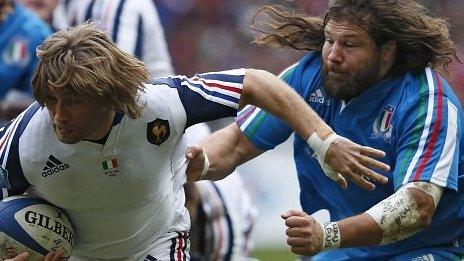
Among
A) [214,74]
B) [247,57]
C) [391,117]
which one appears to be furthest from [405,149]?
[247,57]

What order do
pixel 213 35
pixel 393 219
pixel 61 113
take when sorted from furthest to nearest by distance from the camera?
pixel 213 35 → pixel 393 219 → pixel 61 113

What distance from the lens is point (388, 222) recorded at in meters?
6.11

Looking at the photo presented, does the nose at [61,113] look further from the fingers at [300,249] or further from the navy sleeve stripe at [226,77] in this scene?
the fingers at [300,249]

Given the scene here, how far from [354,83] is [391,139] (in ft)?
1.13

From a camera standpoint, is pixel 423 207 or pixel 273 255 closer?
pixel 423 207

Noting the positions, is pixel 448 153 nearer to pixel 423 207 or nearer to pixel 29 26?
pixel 423 207

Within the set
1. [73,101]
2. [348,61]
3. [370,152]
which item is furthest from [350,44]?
[73,101]

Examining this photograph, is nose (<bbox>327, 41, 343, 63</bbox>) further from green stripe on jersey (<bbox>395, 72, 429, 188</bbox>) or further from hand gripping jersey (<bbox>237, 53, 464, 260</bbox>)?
green stripe on jersey (<bbox>395, 72, 429, 188</bbox>)

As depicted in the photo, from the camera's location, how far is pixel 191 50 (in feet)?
59.8

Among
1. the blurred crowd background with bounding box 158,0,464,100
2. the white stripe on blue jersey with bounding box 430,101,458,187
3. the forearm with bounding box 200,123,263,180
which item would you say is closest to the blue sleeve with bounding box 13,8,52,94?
the forearm with bounding box 200,123,263,180

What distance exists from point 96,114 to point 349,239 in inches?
52.2

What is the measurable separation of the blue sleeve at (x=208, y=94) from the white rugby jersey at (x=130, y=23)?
11.7 feet

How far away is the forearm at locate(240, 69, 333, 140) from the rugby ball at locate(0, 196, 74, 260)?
3.41 ft

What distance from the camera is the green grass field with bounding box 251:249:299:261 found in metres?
14.2
